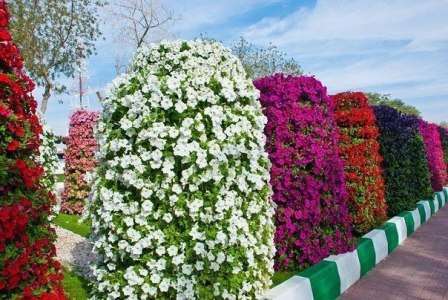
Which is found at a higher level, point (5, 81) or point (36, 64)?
point (36, 64)

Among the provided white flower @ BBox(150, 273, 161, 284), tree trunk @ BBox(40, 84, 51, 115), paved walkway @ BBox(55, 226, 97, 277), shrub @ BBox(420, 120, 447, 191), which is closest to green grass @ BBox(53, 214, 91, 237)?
paved walkway @ BBox(55, 226, 97, 277)

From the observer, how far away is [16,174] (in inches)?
112

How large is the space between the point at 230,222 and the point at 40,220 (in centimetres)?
154

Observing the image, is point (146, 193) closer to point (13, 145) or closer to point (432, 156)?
point (13, 145)

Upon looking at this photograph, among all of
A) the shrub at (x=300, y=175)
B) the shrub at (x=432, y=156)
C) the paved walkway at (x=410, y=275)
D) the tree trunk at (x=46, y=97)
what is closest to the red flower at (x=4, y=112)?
the shrub at (x=300, y=175)

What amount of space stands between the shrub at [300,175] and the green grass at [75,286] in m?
2.35

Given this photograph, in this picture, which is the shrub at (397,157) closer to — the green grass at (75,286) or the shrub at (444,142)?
the green grass at (75,286)

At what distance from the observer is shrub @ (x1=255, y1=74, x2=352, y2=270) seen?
616 cm

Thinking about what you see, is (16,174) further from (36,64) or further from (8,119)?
(36,64)

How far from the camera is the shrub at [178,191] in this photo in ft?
12.8

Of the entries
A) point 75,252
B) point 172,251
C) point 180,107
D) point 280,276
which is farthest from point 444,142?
point 172,251

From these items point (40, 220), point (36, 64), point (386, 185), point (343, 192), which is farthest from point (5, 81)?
point (36, 64)

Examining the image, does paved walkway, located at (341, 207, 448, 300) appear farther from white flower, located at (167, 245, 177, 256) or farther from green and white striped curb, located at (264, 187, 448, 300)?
white flower, located at (167, 245, 177, 256)

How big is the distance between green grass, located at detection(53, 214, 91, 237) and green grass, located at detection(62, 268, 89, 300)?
288cm
